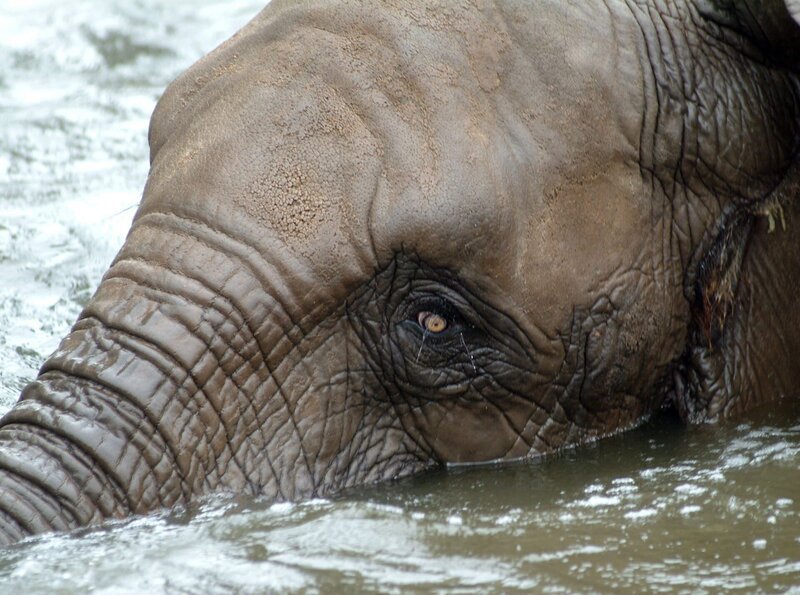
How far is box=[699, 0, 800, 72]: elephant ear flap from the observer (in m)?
5.61

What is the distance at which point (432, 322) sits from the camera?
5.41 m

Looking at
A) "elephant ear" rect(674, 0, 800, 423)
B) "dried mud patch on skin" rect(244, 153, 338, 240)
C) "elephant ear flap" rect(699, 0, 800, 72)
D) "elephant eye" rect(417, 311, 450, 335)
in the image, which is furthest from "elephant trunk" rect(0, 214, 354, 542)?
"elephant ear flap" rect(699, 0, 800, 72)

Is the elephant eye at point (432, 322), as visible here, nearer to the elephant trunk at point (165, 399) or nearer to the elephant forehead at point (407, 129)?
the elephant forehead at point (407, 129)

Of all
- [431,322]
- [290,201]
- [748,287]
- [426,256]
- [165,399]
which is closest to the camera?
[165,399]

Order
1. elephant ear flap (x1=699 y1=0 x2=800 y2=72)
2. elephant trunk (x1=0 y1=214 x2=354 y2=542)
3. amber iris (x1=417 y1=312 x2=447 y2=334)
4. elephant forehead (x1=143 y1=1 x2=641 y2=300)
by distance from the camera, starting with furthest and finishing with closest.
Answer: elephant ear flap (x1=699 y1=0 x2=800 y2=72) → amber iris (x1=417 y1=312 x2=447 y2=334) → elephant forehead (x1=143 y1=1 x2=641 y2=300) → elephant trunk (x1=0 y1=214 x2=354 y2=542)

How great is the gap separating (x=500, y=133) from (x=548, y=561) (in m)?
1.54

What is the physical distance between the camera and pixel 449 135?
5281mm

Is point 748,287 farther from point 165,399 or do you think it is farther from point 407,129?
point 165,399

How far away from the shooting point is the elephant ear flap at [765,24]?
5.61 metres

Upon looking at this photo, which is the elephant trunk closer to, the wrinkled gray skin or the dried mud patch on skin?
Result: the wrinkled gray skin


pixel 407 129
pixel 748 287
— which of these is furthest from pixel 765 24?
pixel 407 129

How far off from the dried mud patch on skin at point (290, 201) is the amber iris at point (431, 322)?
0.53 m

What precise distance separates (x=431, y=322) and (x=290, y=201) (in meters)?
0.68

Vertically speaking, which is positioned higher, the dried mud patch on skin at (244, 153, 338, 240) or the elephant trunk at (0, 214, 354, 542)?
the dried mud patch on skin at (244, 153, 338, 240)
